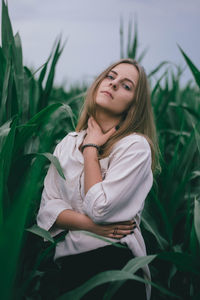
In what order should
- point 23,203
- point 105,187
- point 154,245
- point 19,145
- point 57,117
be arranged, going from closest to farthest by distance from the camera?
point 23,203 < point 105,187 < point 19,145 < point 57,117 < point 154,245

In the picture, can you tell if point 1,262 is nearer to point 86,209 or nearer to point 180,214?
point 86,209

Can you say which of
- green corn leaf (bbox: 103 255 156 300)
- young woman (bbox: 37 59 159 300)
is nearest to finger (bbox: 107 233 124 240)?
young woman (bbox: 37 59 159 300)

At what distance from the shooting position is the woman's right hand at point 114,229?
796mm

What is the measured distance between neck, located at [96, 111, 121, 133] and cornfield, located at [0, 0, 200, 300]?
0.25ft

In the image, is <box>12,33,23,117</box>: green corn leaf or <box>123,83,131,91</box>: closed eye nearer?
<box>123,83,131,91</box>: closed eye

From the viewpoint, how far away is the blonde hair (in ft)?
3.01

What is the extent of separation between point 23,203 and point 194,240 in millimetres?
554

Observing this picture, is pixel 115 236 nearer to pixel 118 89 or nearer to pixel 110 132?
pixel 110 132

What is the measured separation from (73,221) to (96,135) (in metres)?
0.23

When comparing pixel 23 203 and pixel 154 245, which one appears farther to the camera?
pixel 154 245

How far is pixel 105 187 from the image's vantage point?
772mm

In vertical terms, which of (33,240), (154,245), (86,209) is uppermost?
(86,209)

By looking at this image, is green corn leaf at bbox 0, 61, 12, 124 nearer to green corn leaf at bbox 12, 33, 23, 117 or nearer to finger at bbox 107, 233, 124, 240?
green corn leaf at bbox 12, 33, 23, 117

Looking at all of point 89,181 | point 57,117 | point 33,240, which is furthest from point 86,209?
point 57,117
